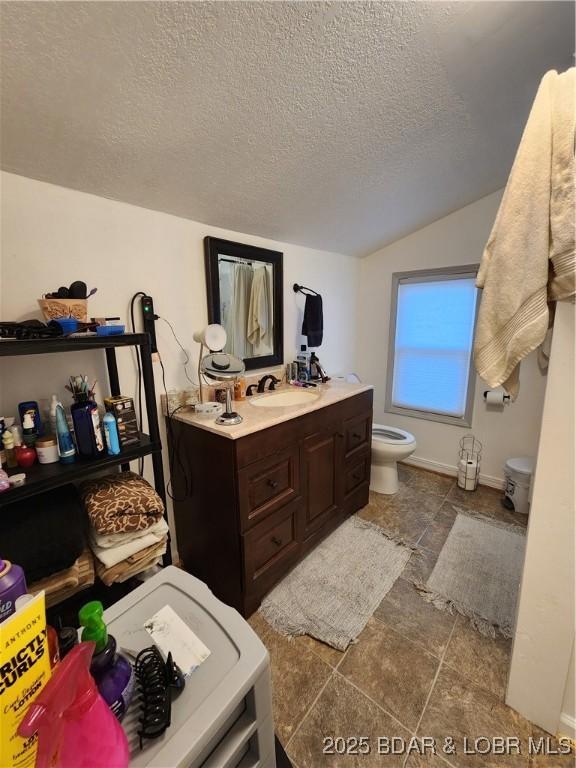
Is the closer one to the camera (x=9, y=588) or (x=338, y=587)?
(x=9, y=588)

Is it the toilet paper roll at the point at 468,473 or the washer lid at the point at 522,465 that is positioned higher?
the washer lid at the point at 522,465

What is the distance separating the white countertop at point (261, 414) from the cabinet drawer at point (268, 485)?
0.55 feet

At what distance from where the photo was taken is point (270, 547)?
1.59 m

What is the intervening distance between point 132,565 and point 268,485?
61 centimetres

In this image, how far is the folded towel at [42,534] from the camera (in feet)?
3.09

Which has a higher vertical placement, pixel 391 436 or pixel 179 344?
pixel 179 344

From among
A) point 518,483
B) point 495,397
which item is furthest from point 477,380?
point 518,483

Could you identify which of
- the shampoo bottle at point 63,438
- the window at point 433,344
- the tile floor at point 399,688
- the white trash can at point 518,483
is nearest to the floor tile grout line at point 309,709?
the tile floor at point 399,688

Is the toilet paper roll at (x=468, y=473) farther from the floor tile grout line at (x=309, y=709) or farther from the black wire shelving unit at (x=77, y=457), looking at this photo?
the black wire shelving unit at (x=77, y=457)

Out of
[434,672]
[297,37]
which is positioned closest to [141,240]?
[297,37]

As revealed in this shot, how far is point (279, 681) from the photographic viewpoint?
1281 millimetres

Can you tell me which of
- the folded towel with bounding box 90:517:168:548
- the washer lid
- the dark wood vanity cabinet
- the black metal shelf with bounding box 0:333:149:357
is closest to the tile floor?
the dark wood vanity cabinet

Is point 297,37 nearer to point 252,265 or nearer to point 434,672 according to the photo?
point 252,265

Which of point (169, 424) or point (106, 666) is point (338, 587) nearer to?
point (169, 424)
